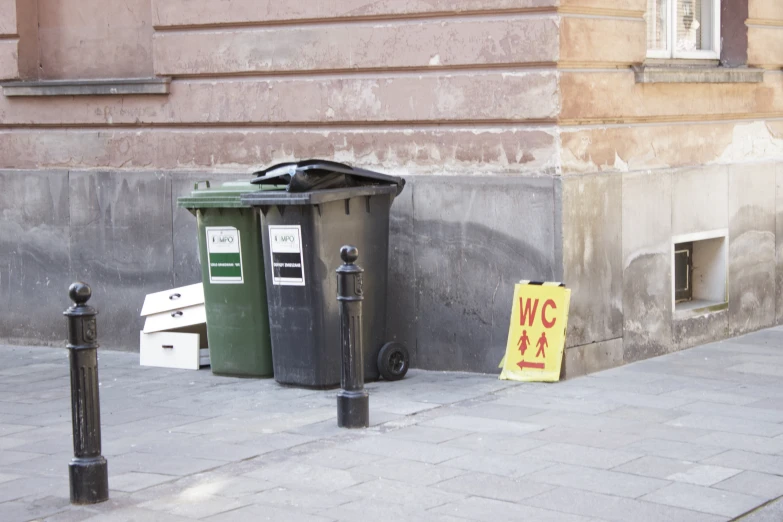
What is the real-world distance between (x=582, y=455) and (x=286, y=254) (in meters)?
2.75

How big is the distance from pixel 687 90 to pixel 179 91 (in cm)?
408

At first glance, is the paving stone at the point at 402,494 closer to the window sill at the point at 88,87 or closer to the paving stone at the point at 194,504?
the paving stone at the point at 194,504

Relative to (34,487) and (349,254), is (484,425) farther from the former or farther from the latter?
(34,487)

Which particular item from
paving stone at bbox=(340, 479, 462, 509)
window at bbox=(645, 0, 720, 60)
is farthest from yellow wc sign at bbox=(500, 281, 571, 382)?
paving stone at bbox=(340, 479, 462, 509)

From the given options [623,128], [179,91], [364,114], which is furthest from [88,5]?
[623,128]

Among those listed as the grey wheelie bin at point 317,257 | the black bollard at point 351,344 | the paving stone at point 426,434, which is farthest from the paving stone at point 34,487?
the grey wheelie bin at point 317,257

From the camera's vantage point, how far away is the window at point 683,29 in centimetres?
995

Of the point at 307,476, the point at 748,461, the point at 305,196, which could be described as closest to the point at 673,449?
the point at 748,461

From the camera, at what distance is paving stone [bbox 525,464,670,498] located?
18.8ft

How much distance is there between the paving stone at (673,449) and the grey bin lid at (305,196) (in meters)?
2.66

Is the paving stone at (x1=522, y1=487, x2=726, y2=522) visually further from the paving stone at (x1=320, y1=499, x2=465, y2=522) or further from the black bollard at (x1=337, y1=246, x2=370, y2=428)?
the black bollard at (x1=337, y1=246, x2=370, y2=428)

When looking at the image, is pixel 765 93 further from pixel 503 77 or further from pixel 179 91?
pixel 179 91

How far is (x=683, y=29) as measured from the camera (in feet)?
33.9

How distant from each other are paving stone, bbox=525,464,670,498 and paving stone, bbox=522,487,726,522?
0.31 ft
